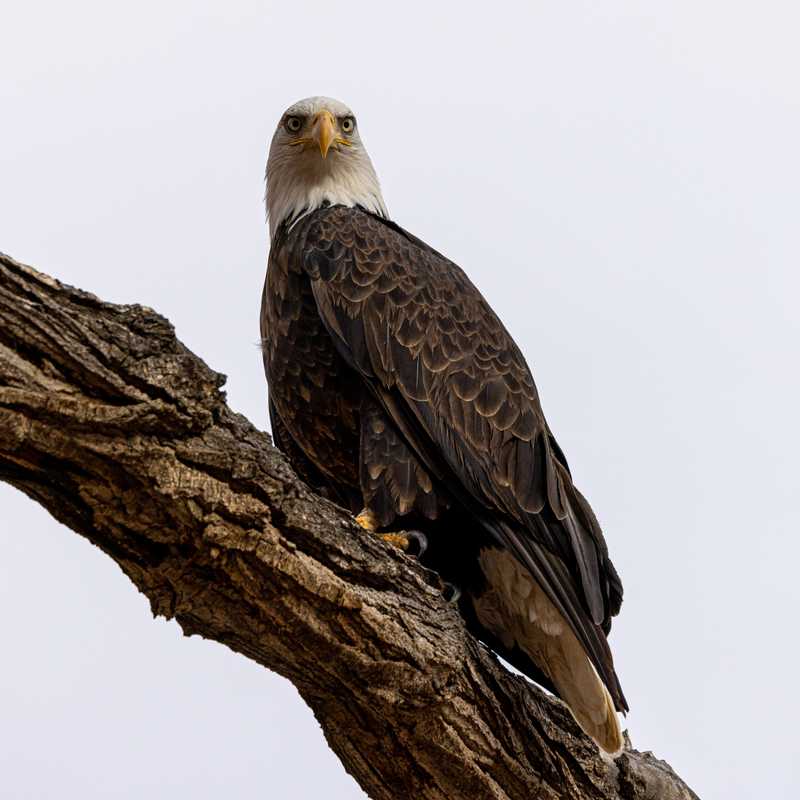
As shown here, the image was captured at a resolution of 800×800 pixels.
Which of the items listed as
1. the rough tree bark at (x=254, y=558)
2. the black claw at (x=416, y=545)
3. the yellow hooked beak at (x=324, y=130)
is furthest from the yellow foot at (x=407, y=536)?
the yellow hooked beak at (x=324, y=130)

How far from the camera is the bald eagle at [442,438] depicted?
4520 millimetres

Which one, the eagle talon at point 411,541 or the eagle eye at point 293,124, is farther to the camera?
the eagle eye at point 293,124

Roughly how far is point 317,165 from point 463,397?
1.55 metres

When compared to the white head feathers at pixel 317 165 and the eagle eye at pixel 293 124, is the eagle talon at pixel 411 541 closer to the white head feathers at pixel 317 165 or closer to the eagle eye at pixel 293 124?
the white head feathers at pixel 317 165

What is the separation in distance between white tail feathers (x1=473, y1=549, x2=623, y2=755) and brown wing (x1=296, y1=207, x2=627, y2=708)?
12 centimetres

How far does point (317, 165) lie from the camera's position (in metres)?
5.74

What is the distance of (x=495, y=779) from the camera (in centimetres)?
391

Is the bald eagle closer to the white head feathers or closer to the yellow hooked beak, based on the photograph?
the white head feathers

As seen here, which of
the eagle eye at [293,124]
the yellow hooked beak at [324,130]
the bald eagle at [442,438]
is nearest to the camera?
the bald eagle at [442,438]

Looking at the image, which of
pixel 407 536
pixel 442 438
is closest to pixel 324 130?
pixel 442 438

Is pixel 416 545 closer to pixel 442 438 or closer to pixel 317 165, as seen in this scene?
pixel 442 438

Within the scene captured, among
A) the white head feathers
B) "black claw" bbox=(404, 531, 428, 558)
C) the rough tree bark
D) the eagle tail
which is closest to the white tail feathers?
the eagle tail

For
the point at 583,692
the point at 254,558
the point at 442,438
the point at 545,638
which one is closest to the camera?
the point at 254,558

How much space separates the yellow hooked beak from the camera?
18.6 feet
